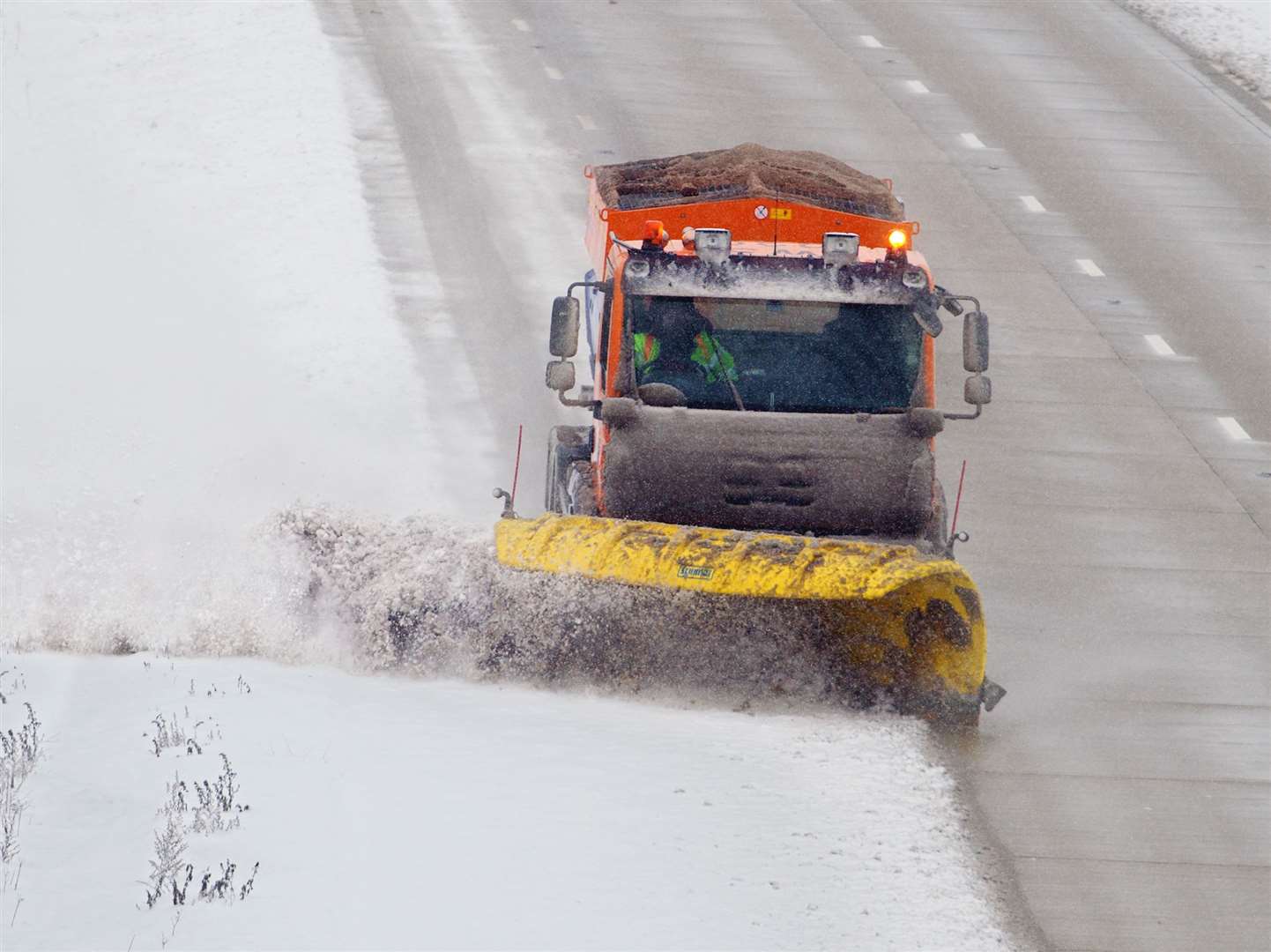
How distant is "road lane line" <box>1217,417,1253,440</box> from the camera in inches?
644

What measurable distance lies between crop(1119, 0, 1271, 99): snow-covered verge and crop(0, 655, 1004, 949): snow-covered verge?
Result: 18.8m

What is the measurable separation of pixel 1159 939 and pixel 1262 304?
11.8 metres

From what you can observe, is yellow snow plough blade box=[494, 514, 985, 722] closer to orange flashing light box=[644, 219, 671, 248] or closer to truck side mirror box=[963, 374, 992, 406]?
truck side mirror box=[963, 374, 992, 406]

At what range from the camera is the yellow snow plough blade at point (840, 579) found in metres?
10.0

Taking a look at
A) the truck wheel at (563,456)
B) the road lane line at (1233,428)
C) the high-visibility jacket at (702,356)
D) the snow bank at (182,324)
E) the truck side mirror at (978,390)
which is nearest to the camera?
the high-visibility jacket at (702,356)

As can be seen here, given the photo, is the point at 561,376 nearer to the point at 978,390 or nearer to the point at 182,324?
the point at 978,390

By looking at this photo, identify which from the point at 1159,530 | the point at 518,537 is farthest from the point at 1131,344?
the point at 518,537


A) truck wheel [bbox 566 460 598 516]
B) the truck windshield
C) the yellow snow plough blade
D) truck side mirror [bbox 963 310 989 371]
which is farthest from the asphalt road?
truck wheel [bbox 566 460 598 516]

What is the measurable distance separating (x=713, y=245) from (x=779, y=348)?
2.22ft

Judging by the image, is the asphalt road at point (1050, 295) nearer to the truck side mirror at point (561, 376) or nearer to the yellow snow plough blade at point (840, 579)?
the yellow snow plough blade at point (840, 579)

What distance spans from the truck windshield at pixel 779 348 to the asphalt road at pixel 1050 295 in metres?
1.96

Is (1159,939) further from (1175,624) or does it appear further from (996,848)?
(1175,624)

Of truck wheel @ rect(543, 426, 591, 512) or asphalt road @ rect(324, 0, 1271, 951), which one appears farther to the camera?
truck wheel @ rect(543, 426, 591, 512)

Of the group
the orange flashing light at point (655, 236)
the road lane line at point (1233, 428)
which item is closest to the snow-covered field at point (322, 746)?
the orange flashing light at point (655, 236)
